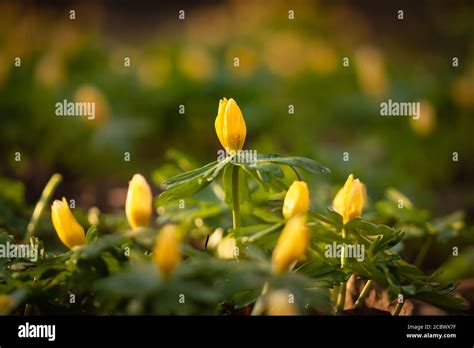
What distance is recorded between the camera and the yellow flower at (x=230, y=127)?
1.63 metres

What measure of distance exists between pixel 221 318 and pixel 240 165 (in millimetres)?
326

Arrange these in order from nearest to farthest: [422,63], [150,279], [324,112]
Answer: [150,279] → [324,112] → [422,63]

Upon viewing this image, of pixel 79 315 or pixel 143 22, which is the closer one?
pixel 79 315

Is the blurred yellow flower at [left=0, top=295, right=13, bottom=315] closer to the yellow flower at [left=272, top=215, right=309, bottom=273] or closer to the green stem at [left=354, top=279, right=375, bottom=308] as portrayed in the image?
the yellow flower at [left=272, top=215, right=309, bottom=273]

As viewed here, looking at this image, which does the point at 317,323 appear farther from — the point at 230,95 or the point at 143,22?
the point at 143,22

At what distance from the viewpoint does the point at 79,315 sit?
1.56 m

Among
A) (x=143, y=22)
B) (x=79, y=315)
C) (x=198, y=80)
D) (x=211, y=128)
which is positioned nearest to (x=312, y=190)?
(x=79, y=315)

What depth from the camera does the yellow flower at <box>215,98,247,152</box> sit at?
163 cm

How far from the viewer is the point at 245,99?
169 inches

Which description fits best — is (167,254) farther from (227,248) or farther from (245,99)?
(245,99)

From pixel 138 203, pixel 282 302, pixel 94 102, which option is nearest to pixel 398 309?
pixel 282 302

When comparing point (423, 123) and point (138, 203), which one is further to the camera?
point (423, 123)

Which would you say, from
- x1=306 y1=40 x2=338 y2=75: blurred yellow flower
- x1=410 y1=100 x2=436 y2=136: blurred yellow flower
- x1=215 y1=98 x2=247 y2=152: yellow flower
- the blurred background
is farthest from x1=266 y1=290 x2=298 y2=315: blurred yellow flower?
x1=306 y1=40 x2=338 y2=75: blurred yellow flower

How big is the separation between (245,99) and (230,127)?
2668 millimetres
